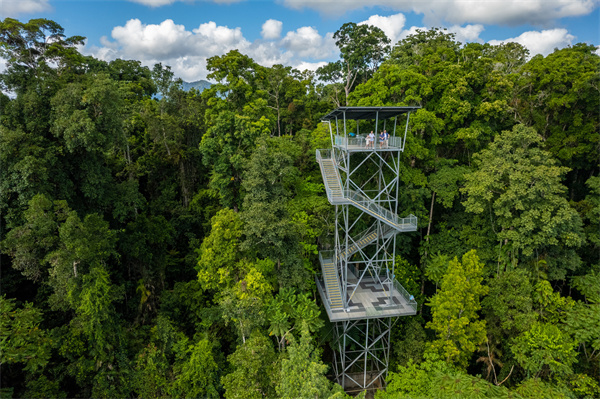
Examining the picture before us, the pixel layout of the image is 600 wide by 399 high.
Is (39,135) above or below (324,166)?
above

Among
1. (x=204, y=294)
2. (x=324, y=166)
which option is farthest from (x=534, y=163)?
(x=204, y=294)

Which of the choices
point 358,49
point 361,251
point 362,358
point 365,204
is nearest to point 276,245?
point 365,204

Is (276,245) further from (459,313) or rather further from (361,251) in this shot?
(459,313)

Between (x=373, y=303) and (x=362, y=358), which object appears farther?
(x=362, y=358)

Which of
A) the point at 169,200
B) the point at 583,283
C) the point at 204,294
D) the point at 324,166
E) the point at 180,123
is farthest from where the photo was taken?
the point at 180,123

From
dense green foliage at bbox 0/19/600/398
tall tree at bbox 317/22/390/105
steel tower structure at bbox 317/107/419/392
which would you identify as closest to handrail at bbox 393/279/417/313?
steel tower structure at bbox 317/107/419/392

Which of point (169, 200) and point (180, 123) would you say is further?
point (180, 123)

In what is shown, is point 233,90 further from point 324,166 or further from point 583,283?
point 583,283
